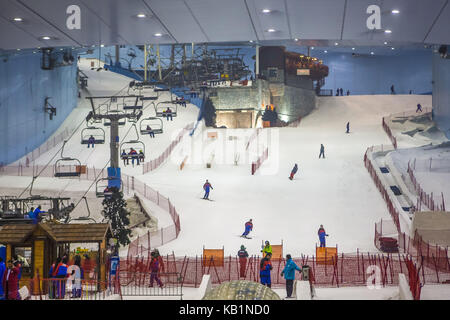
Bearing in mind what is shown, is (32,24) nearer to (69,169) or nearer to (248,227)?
(248,227)

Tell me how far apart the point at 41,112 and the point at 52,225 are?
105 feet

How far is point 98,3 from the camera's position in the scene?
9125mm

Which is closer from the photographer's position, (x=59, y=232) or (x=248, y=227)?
(x=59, y=232)

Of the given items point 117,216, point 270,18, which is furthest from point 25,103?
point 270,18

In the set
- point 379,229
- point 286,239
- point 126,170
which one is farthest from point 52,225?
point 126,170

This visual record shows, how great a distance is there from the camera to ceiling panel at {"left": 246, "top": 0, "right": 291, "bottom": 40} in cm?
897

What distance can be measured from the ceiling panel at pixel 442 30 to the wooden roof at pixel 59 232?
7.59 meters

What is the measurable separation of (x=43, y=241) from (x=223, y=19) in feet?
21.4

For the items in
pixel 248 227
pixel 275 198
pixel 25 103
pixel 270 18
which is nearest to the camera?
pixel 270 18

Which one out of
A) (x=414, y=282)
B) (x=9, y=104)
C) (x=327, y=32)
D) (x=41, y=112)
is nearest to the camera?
(x=327, y=32)

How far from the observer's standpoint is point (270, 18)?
9.63 m

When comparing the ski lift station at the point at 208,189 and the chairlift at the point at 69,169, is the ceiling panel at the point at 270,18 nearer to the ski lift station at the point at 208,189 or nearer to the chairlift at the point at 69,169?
the ski lift station at the point at 208,189

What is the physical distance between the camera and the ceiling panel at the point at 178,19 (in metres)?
9.13

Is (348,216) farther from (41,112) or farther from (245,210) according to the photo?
(41,112)
